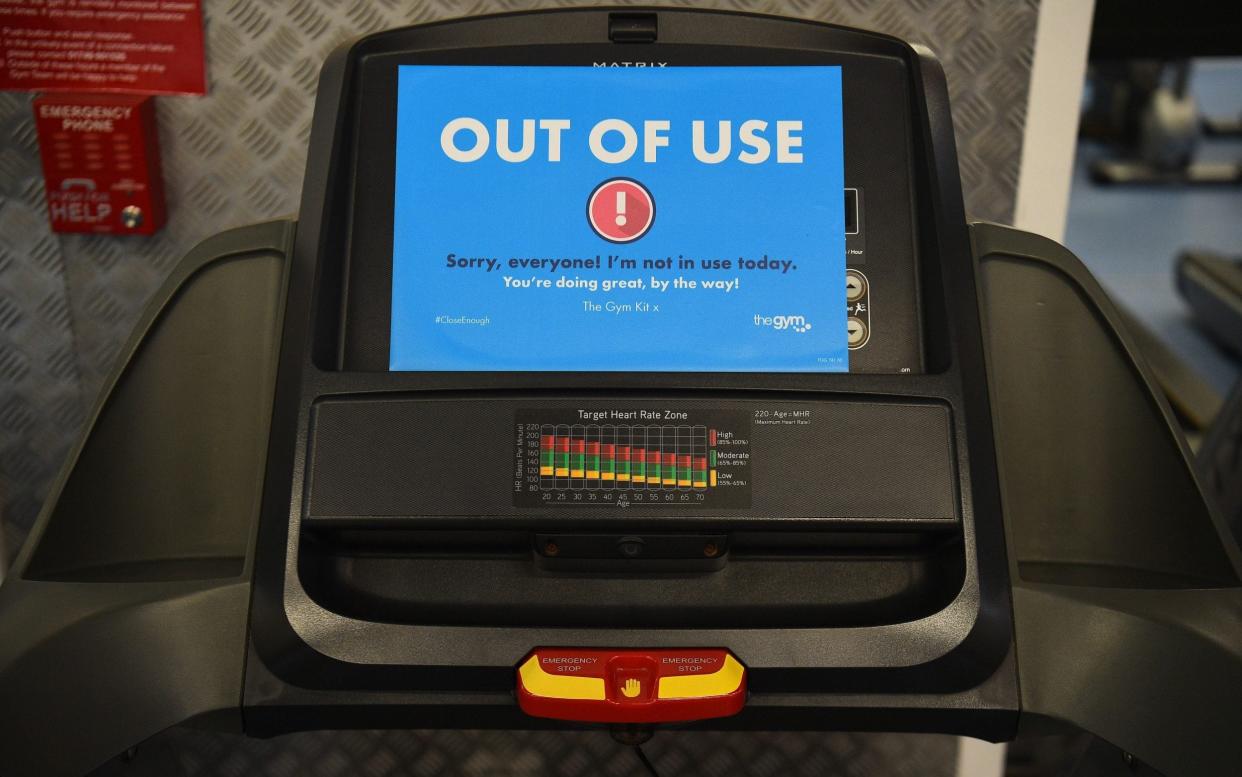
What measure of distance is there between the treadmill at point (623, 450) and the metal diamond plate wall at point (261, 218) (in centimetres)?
41

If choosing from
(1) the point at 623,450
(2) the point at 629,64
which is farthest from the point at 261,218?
(1) the point at 623,450

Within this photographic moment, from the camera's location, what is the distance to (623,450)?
0.99 meters

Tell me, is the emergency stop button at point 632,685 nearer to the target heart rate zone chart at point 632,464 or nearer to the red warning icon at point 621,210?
the target heart rate zone chart at point 632,464

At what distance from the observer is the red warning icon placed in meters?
1.04

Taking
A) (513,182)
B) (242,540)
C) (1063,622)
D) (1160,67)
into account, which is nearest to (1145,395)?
(1063,622)

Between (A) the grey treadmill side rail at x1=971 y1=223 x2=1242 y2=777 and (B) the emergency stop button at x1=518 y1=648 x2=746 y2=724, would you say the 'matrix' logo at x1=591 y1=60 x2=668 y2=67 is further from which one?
(B) the emergency stop button at x1=518 y1=648 x2=746 y2=724

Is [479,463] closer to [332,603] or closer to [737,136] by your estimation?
[332,603]

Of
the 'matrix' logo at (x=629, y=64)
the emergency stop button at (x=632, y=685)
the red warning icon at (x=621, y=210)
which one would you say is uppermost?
the 'matrix' logo at (x=629, y=64)

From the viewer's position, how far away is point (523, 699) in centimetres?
93

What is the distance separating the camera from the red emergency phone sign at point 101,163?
1427mm

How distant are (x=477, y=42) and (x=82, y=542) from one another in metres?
0.64

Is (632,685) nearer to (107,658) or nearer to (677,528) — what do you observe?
(677,528)

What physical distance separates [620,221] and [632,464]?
24cm

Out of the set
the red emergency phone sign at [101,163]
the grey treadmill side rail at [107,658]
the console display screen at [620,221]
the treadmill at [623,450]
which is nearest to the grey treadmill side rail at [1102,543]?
the treadmill at [623,450]
